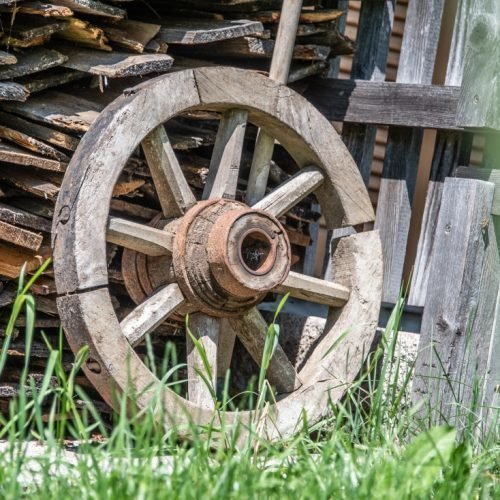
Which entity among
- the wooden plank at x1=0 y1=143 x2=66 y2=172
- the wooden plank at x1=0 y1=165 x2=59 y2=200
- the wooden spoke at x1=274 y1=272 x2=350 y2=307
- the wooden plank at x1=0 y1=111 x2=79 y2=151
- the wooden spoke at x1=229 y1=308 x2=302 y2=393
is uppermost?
the wooden plank at x1=0 y1=111 x2=79 y2=151

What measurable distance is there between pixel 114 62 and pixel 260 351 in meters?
1.21

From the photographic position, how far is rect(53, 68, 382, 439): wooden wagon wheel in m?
2.94

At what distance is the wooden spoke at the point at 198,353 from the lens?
10.6 ft

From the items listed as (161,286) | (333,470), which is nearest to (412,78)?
(161,286)

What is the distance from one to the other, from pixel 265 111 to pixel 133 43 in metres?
0.55

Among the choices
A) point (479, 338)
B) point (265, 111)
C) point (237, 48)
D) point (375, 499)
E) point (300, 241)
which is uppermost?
point (237, 48)

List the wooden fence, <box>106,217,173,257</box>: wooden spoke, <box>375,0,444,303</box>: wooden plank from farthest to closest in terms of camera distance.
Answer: <box>375,0,444,303</box>: wooden plank, the wooden fence, <box>106,217,173,257</box>: wooden spoke

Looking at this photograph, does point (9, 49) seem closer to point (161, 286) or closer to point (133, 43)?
point (133, 43)

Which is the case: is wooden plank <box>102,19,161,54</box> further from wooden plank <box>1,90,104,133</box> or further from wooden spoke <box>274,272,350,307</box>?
wooden spoke <box>274,272,350,307</box>

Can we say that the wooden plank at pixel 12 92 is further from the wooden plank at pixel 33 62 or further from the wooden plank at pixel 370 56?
the wooden plank at pixel 370 56

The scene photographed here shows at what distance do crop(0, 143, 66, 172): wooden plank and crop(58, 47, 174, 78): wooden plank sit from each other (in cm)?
35

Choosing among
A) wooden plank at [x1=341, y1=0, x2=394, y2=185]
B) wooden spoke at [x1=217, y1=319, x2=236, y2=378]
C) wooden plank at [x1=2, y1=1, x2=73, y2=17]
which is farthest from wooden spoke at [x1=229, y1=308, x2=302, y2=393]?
wooden plank at [x1=2, y1=1, x2=73, y2=17]

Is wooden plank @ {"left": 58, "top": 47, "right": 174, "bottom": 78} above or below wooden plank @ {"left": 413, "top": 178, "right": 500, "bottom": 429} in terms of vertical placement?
above

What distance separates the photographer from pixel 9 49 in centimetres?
324
